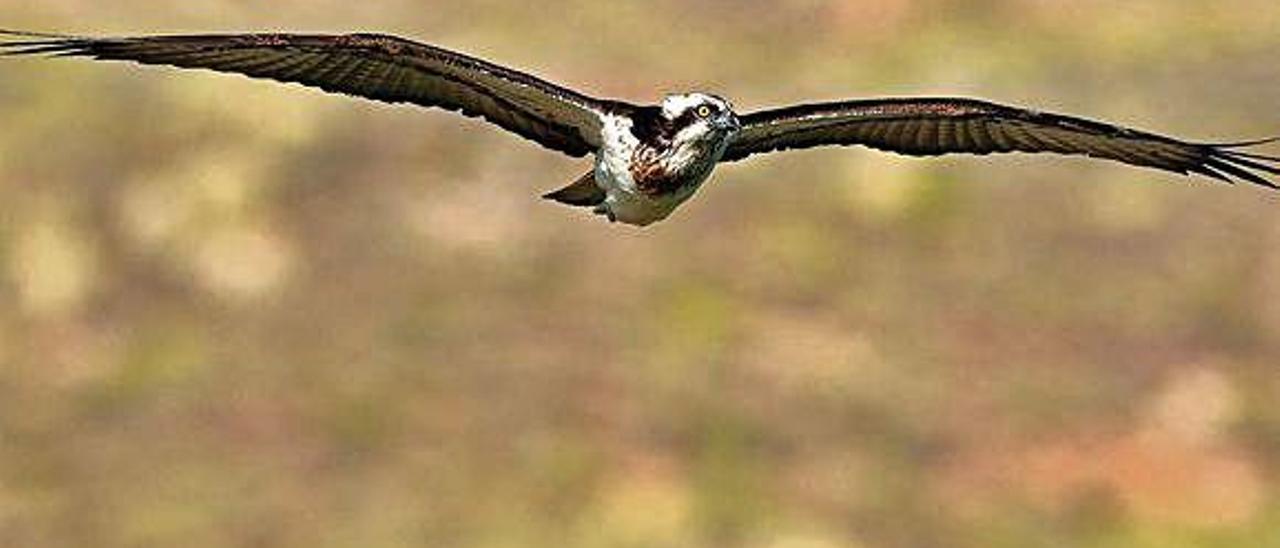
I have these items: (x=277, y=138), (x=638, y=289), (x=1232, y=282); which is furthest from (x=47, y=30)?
(x=1232, y=282)

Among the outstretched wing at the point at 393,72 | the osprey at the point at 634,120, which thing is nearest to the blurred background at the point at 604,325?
the osprey at the point at 634,120

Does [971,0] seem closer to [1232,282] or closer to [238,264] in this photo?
[1232,282]

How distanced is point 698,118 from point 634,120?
2.44 ft

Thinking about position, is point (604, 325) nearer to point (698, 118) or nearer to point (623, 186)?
point (623, 186)

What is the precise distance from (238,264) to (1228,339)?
48.6ft

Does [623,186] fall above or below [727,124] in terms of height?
below

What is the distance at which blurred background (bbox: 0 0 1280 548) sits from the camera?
39406mm

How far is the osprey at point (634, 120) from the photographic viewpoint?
19562mm

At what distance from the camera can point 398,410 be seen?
4031 cm

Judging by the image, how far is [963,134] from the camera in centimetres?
2234

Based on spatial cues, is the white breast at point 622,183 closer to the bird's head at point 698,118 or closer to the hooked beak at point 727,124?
the bird's head at point 698,118

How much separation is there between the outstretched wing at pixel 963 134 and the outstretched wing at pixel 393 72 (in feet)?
4.54

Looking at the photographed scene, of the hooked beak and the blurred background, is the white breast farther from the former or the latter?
the blurred background

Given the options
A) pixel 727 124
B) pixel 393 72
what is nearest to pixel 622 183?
pixel 727 124
